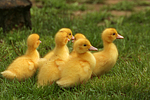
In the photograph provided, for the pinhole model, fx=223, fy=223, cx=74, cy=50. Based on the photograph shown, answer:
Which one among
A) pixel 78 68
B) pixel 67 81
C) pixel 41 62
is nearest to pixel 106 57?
pixel 78 68

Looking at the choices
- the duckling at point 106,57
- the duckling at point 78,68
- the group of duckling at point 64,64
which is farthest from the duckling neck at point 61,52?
the duckling at point 106,57

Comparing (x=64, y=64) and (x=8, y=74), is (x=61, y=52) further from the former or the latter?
(x=8, y=74)

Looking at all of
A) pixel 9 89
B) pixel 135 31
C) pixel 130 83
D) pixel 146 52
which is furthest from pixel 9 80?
pixel 135 31

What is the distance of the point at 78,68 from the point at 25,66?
0.87 meters

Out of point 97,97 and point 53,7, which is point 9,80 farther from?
point 53,7

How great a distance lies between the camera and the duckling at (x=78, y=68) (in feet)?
10.6

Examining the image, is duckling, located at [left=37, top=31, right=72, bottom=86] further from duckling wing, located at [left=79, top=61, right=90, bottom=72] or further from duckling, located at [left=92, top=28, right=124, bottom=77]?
duckling, located at [left=92, top=28, right=124, bottom=77]

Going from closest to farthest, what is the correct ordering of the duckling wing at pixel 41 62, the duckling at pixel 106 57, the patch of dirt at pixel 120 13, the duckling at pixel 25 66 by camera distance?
the duckling at pixel 25 66, the duckling wing at pixel 41 62, the duckling at pixel 106 57, the patch of dirt at pixel 120 13

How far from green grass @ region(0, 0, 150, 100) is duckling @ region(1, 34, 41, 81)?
0.11 meters

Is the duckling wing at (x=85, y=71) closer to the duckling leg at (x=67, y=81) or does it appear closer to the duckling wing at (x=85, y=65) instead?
the duckling wing at (x=85, y=65)

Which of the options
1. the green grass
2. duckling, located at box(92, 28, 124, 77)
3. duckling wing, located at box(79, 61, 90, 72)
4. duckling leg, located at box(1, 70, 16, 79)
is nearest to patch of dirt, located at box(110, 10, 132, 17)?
the green grass

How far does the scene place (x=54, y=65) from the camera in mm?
3367

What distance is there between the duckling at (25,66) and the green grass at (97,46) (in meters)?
0.11

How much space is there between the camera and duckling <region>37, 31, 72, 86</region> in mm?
3297
